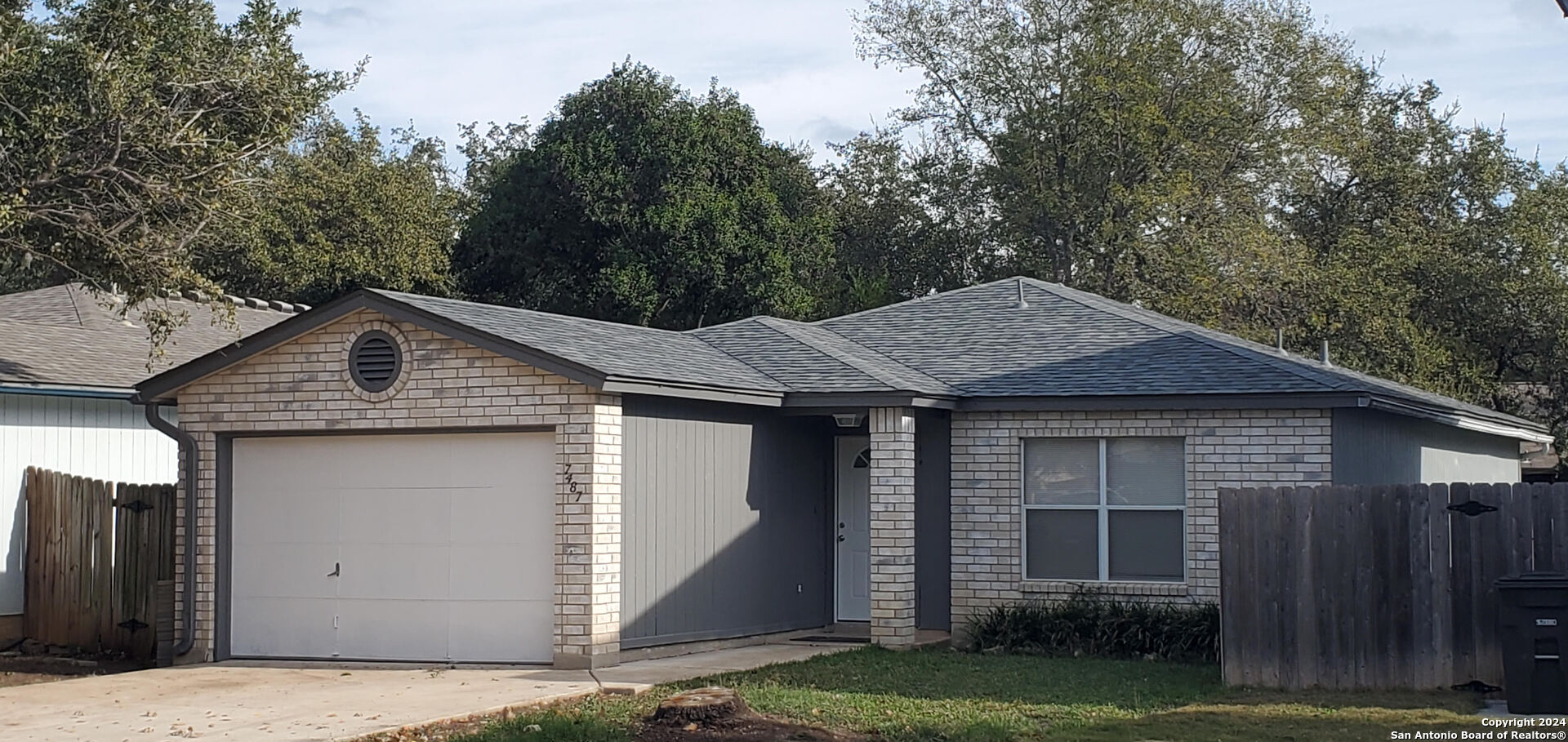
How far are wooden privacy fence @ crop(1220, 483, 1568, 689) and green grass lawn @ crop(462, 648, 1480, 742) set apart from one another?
1.10 ft

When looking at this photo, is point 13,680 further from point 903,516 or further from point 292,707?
point 903,516

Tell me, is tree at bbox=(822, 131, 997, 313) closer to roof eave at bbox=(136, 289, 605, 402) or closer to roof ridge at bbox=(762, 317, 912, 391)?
roof ridge at bbox=(762, 317, 912, 391)

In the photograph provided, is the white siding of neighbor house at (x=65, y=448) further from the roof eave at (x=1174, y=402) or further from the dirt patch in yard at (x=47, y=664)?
the roof eave at (x=1174, y=402)

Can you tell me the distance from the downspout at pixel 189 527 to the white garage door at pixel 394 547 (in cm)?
38

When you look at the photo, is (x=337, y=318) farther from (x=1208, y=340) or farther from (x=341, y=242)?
(x=341, y=242)

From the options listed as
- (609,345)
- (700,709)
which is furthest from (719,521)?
(700,709)

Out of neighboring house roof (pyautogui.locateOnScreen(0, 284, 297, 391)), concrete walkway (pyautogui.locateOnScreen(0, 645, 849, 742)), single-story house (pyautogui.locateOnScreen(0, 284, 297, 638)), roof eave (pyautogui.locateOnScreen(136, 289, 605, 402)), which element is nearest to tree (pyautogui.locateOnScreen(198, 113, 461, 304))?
neighboring house roof (pyautogui.locateOnScreen(0, 284, 297, 391))

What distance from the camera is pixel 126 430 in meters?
19.5

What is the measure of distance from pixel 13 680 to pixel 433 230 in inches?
961

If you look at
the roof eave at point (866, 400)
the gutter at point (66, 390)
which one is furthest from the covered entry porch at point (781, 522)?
the gutter at point (66, 390)

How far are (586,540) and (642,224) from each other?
24.0 m

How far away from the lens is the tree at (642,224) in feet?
124

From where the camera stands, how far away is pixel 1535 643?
38.1ft

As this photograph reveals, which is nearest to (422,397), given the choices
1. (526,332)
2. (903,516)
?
(526,332)
